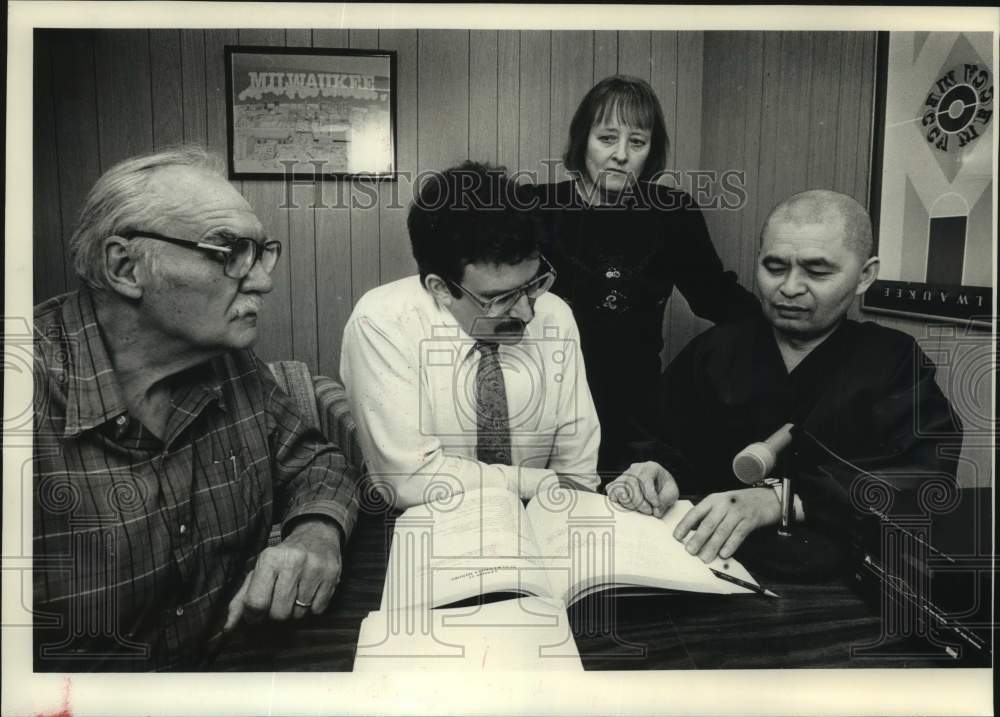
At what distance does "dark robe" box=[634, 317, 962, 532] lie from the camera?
4.74 ft

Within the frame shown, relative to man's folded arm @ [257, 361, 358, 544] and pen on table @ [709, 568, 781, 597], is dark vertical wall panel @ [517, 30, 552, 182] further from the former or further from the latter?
pen on table @ [709, 568, 781, 597]

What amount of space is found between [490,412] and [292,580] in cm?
46

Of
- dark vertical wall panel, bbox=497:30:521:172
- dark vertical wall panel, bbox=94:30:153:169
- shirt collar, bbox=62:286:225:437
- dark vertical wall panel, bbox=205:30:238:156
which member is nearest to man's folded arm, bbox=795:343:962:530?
dark vertical wall panel, bbox=497:30:521:172

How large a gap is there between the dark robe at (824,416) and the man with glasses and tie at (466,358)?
0.70 ft

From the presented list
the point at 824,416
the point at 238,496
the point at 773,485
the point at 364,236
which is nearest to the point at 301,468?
the point at 238,496

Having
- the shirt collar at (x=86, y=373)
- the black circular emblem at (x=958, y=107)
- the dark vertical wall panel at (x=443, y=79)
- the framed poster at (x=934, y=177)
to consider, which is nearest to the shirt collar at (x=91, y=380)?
the shirt collar at (x=86, y=373)

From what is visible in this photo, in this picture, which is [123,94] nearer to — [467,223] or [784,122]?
[467,223]

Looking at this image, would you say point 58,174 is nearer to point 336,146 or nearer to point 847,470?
point 336,146

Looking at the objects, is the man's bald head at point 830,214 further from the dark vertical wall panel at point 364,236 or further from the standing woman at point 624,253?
the dark vertical wall panel at point 364,236

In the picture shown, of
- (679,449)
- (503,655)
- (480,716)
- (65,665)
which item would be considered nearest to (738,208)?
(679,449)

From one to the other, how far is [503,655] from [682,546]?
0.39m

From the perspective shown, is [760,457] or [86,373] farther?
[760,457]

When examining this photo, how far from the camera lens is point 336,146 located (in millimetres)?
1411

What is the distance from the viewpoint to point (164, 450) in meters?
1.35
